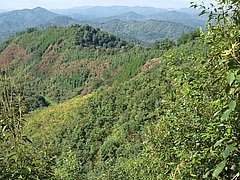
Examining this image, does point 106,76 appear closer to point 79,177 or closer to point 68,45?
point 68,45

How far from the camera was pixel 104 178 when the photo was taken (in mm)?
9000

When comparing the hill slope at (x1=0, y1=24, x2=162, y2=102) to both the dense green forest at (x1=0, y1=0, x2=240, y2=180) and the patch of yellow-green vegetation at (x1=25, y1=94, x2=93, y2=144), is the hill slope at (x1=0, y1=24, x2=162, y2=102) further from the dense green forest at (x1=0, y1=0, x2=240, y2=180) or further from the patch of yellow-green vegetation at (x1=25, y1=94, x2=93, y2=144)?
the patch of yellow-green vegetation at (x1=25, y1=94, x2=93, y2=144)

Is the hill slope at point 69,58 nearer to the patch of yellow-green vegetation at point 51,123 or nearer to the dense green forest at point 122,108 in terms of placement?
the dense green forest at point 122,108

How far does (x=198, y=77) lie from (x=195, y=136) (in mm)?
1087

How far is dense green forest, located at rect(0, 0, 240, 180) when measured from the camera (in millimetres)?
2859

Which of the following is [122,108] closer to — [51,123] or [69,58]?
[51,123]

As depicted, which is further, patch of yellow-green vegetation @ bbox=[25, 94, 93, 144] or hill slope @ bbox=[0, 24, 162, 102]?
hill slope @ bbox=[0, 24, 162, 102]

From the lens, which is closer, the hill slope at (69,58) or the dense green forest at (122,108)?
the dense green forest at (122,108)

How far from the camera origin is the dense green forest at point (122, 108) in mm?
2859

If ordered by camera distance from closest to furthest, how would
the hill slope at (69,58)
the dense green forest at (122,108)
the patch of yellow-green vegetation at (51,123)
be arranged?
1. the dense green forest at (122,108)
2. the patch of yellow-green vegetation at (51,123)
3. the hill slope at (69,58)

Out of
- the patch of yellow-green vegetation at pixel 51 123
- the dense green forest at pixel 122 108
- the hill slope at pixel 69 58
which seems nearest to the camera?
the dense green forest at pixel 122 108

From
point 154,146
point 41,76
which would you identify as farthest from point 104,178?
point 41,76

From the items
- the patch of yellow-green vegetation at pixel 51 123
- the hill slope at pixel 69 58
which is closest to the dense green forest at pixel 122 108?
the patch of yellow-green vegetation at pixel 51 123

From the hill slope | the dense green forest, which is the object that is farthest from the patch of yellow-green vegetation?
the hill slope
